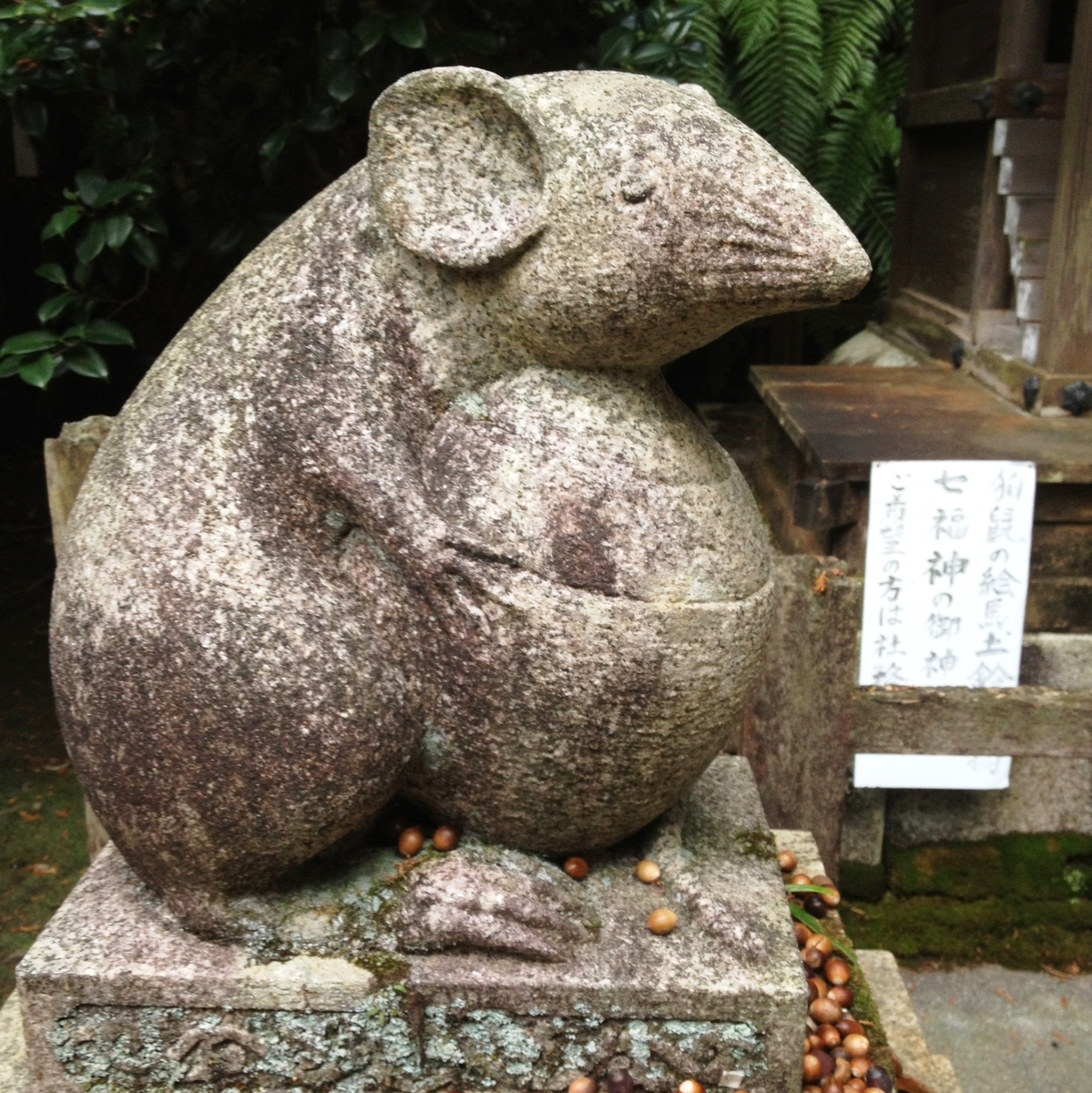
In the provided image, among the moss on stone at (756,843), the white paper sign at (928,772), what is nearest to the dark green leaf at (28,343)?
the moss on stone at (756,843)

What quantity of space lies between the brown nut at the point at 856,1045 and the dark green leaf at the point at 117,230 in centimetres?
224

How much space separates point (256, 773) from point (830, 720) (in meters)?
1.49

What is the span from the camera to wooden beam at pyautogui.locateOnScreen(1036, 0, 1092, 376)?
12.4 feet

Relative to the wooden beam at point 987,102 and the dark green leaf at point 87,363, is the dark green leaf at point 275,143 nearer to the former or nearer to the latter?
the dark green leaf at point 87,363

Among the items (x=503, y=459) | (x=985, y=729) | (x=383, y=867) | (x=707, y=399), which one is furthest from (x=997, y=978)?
(x=707, y=399)

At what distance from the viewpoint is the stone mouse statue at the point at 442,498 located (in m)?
1.62

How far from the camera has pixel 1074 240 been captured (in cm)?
388

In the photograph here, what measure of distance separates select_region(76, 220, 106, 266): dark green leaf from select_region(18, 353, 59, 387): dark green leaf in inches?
9.7

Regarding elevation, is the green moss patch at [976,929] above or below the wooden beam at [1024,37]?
below

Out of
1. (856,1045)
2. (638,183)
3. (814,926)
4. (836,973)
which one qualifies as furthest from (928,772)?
(638,183)

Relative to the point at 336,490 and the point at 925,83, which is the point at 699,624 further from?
the point at 925,83

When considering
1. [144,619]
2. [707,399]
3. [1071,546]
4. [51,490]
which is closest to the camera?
[144,619]

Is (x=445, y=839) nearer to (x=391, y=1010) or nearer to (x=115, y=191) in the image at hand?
(x=391, y=1010)

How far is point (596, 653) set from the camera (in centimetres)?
168
